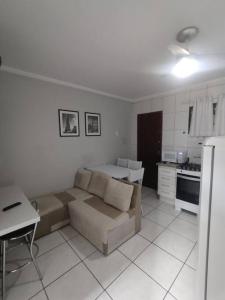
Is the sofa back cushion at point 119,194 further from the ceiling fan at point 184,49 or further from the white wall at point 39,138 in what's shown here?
the ceiling fan at point 184,49

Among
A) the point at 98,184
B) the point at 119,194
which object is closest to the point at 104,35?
the point at 119,194

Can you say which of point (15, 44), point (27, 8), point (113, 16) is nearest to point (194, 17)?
point (113, 16)

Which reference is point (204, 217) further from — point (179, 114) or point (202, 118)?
point (179, 114)

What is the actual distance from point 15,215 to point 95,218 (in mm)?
926

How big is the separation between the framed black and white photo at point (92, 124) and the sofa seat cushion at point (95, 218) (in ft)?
5.10

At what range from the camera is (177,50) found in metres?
1.76

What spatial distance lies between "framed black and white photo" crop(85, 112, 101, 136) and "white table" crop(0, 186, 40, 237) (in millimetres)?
1887

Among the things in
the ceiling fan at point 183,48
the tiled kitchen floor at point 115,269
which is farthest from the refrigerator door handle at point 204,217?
the ceiling fan at point 183,48

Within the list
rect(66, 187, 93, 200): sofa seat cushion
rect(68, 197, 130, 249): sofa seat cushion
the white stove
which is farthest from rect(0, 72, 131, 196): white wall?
the white stove

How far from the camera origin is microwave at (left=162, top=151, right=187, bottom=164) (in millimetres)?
3063

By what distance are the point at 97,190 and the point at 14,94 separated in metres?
2.05

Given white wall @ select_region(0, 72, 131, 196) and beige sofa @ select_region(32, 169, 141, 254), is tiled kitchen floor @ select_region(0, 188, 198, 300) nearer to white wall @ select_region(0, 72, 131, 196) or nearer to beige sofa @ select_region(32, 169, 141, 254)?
beige sofa @ select_region(32, 169, 141, 254)

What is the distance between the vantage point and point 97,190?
2529mm

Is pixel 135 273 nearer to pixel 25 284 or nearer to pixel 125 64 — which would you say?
pixel 25 284
